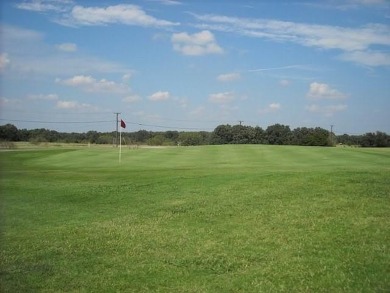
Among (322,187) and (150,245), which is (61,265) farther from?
(322,187)

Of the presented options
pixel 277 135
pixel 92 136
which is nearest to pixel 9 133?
pixel 92 136

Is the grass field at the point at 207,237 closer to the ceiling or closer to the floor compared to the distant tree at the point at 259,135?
closer to the floor

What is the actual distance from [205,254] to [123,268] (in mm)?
1729

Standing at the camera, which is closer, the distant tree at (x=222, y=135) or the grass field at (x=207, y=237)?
the grass field at (x=207, y=237)

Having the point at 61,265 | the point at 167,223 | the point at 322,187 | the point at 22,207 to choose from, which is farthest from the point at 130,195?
the point at 61,265

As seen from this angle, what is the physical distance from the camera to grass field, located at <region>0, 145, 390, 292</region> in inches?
309

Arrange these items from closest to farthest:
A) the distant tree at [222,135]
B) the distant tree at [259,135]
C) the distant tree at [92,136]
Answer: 1. the distant tree at [92,136]
2. the distant tree at [259,135]
3. the distant tree at [222,135]

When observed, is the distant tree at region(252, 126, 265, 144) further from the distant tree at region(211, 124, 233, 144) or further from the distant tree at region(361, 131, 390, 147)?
the distant tree at region(361, 131, 390, 147)

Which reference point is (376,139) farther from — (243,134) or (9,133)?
(9,133)

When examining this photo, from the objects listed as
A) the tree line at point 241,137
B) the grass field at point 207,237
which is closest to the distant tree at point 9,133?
the tree line at point 241,137

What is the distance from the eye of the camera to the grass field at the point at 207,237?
7.85 m

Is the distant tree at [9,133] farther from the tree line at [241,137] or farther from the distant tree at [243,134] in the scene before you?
the distant tree at [243,134]

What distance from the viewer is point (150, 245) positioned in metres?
10.4

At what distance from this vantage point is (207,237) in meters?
10.9
